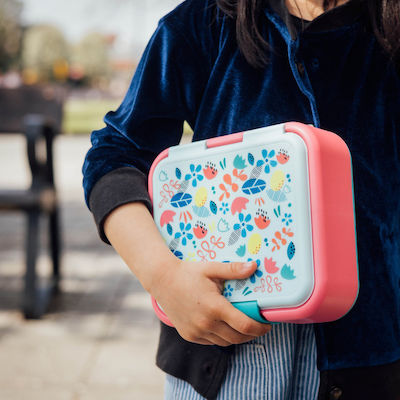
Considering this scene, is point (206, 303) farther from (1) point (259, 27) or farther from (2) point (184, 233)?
(1) point (259, 27)

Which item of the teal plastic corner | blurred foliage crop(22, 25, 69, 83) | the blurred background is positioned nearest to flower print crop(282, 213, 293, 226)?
the teal plastic corner

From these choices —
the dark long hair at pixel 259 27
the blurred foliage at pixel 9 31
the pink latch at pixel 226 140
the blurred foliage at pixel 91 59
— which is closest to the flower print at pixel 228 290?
the pink latch at pixel 226 140

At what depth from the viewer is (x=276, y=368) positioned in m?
0.95

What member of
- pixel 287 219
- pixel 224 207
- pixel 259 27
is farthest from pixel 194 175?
pixel 259 27

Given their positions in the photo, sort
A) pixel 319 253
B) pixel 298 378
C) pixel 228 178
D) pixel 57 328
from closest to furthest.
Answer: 1. pixel 319 253
2. pixel 228 178
3. pixel 298 378
4. pixel 57 328

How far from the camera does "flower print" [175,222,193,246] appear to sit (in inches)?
35.5

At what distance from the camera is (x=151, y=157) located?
105 centimetres

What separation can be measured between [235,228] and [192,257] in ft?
0.27

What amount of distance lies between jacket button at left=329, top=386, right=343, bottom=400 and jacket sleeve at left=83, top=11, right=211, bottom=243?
44 centimetres

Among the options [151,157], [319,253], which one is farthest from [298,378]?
[151,157]

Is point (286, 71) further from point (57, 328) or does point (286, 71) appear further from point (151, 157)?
point (57, 328)

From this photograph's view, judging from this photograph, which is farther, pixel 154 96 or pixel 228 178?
pixel 154 96

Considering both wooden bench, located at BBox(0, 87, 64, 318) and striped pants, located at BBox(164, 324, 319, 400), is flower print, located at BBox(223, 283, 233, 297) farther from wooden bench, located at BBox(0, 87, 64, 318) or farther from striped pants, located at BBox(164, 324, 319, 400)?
wooden bench, located at BBox(0, 87, 64, 318)

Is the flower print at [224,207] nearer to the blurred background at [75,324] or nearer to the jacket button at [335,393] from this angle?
the jacket button at [335,393]
